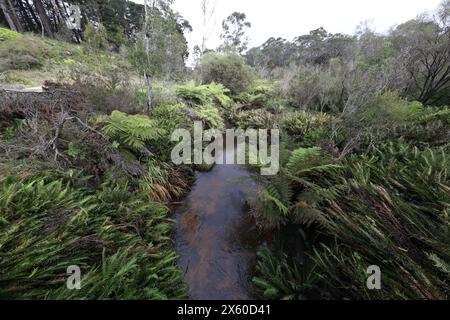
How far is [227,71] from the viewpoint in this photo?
1217cm

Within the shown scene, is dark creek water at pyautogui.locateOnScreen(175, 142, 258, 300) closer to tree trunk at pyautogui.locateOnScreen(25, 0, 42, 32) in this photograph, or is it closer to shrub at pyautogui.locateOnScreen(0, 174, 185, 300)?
shrub at pyautogui.locateOnScreen(0, 174, 185, 300)

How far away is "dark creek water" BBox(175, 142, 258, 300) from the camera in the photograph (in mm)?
2691

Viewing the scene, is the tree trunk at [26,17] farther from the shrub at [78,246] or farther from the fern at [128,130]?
the shrub at [78,246]

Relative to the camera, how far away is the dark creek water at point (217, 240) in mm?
2691

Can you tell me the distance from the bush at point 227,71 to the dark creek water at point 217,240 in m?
9.27

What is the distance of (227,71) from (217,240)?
36.1 ft

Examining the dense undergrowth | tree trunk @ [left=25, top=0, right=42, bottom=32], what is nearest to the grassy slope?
the dense undergrowth

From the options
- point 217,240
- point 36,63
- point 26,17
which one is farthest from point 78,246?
point 26,17

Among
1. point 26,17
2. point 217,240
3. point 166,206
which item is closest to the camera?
point 217,240

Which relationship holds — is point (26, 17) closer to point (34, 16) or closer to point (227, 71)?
point (34, 16)

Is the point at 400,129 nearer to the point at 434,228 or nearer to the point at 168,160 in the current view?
the point at 434,228
